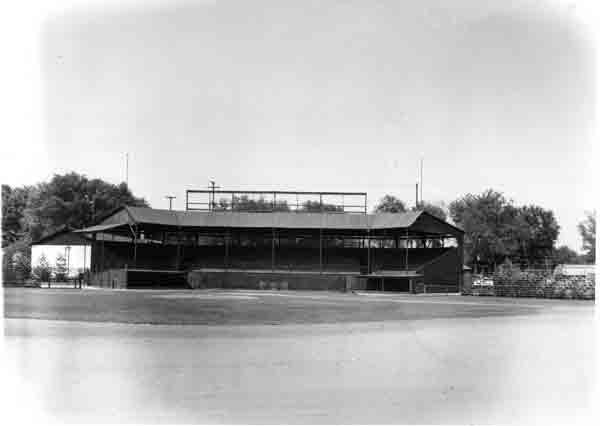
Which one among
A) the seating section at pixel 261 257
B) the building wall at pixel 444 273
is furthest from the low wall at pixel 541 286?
the seating section at pixel 261 257

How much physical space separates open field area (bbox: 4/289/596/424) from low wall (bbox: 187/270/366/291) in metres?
36.8

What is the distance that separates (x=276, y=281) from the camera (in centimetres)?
5838

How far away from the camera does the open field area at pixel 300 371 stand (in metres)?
8.77

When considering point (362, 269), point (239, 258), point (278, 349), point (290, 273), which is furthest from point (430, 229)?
point (278, 349)

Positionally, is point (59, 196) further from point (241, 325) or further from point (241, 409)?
point (241, 409)

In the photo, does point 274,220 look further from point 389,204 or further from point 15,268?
point 389,204

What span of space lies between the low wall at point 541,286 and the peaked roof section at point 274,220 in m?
11.3

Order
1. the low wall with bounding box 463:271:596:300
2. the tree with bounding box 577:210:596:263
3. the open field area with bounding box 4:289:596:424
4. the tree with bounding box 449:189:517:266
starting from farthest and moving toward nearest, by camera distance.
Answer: the tree with bounding box 449:189:517:266
the tree with bounding box 577:210:596:263
the low wall with bounding box 463:271:596:300
the open field area with bounding box 4:289:596:424

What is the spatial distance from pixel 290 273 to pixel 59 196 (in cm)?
4962

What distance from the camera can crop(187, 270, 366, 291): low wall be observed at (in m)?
57.5

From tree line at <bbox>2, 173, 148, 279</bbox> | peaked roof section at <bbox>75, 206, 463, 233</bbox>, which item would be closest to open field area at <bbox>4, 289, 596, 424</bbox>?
peaked roof section at <bbox>75, 206, 463, 233</bbox>

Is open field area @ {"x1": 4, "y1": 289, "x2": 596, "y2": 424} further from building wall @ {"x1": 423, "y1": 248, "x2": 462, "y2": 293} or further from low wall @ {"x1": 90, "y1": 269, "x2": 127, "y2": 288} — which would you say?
building wall @ {"x1": 423, "y1": 248, "x2": 462, "y2": 293}

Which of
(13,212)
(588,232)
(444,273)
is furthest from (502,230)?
(13,212)

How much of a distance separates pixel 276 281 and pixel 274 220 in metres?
6.72
